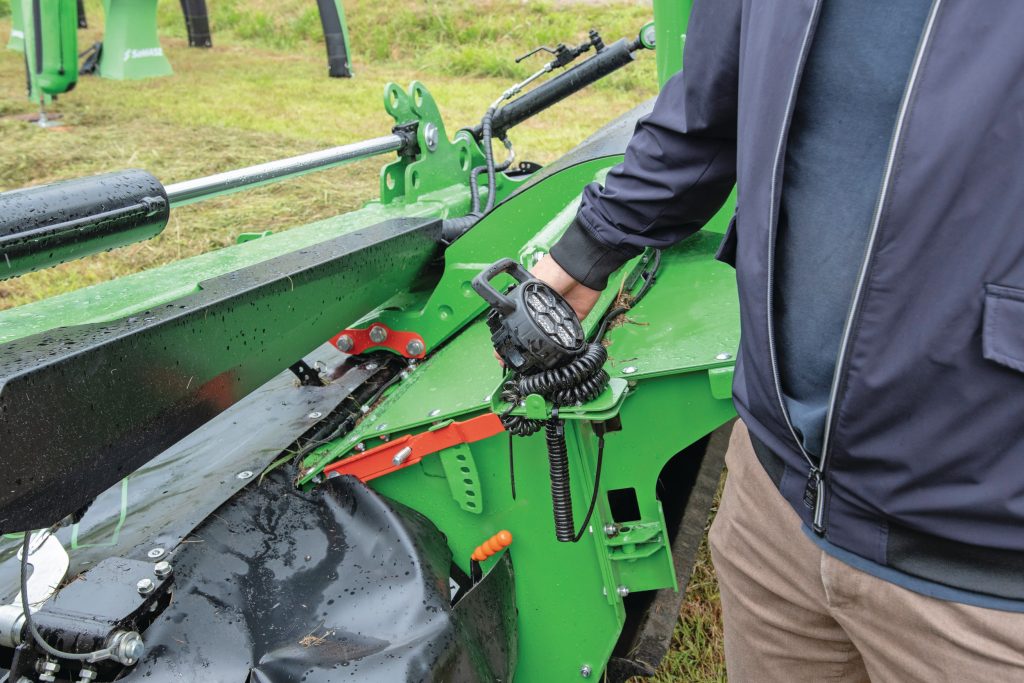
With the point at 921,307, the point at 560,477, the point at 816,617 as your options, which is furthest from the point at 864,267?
the point at 560,477

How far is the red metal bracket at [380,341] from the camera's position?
2.15m

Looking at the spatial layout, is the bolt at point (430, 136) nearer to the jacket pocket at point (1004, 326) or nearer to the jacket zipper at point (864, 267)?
the jacket zipper at point (864, 267)

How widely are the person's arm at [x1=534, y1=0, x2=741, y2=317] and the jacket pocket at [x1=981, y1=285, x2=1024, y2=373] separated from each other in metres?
0.48

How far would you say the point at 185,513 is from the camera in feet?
5.36

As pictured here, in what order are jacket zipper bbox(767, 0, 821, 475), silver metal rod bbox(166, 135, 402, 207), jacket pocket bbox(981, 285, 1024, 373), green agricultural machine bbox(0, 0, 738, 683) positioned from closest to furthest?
jacket pocket bbox(981, 285, 1024, 373) → jacket zipper bbox(767, 0, 821, 475) → green agricultural machine bbox(0, 0, 738, 683) → silver metal rod bbox(166, 135, 402, 207)

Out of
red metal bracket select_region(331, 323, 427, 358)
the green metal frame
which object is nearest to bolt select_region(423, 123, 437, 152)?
red metal bracket select_region(331, 323, 427, 358)

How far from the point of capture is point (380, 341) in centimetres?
218

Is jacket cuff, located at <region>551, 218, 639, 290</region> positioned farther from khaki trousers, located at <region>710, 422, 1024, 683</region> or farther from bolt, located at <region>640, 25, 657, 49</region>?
bolt, located at <region>640, 25, 657, 49</region>

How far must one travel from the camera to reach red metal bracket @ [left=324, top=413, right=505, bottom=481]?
5.68ft

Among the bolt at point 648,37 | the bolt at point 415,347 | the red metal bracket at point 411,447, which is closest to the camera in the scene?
the red metal bracket at point 411,447

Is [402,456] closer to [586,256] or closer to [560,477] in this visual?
[560,477]

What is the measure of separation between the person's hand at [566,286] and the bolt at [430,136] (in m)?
1.20

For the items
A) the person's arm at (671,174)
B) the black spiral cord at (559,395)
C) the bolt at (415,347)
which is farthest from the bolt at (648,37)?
the black spiral cord at (559,395)

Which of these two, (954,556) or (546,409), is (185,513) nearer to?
(546,409)
